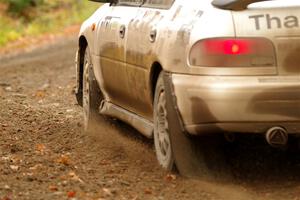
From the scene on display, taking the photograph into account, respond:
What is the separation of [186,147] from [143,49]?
97 cm

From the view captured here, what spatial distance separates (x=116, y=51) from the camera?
838 centimetres

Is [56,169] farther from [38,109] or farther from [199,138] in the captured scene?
[38,109]

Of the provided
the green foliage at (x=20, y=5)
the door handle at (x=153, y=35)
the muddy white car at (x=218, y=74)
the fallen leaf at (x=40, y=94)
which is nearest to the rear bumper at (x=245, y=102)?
the muddy white car at (x=218, y=74)

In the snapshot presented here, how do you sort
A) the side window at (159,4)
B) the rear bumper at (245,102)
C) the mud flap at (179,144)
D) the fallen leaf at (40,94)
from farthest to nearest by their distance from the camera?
the fallen leaf at (40,94) → the side window at (159,4) → the mud flap at (179,144) → the rear bumper at (245,102)

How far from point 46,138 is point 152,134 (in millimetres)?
1800

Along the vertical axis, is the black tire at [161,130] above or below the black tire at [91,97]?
above

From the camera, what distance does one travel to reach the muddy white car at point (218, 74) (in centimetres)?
646

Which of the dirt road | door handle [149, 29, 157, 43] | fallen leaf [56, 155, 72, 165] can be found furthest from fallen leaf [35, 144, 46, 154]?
door handle [149, 29, 157, 43]

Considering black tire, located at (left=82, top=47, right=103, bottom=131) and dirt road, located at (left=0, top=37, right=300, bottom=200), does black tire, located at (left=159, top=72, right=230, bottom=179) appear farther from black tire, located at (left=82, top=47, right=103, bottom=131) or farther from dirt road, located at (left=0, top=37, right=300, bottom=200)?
black tire, located at (left=82, top=47, right=103, bottom=131)

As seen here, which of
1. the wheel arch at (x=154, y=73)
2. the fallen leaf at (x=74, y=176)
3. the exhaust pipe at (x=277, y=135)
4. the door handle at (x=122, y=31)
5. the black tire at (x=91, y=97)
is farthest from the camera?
the black tire at (x=91, y=97)

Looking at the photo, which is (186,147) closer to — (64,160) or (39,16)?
(64,160)

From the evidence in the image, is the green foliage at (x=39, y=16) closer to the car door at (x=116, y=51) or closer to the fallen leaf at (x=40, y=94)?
the fallen leaf at (x=40, y=94)

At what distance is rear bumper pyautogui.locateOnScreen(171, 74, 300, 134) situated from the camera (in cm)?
643

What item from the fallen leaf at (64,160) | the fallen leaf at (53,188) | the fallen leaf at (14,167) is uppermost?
the fallen leaf at (53,188)
